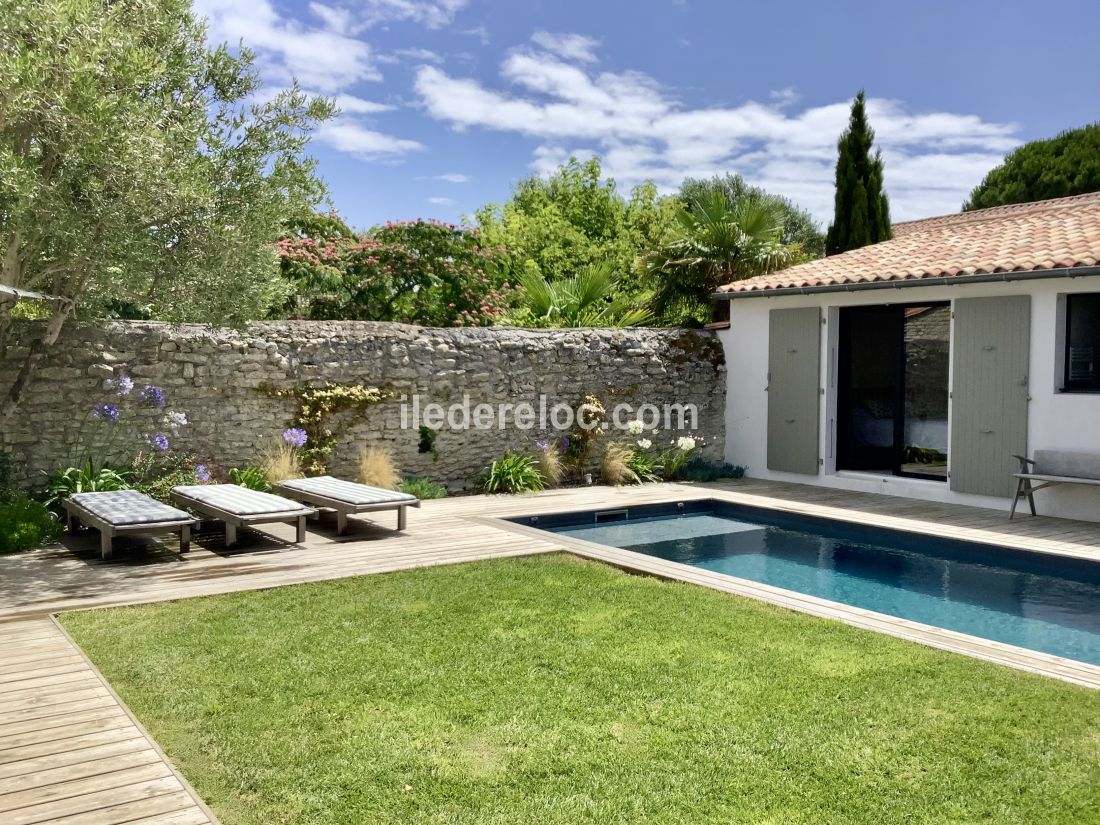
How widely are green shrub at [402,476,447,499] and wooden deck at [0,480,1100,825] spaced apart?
0.75 ft

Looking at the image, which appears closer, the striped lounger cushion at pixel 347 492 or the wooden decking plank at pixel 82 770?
the wooden decking plank at pixel 82 770

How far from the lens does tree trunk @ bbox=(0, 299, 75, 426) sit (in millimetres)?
7953

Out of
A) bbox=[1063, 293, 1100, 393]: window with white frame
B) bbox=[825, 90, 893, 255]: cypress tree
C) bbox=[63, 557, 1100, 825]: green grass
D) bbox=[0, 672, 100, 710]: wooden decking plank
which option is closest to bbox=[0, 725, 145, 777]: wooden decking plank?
bbox=[63, 557, 1100, 825]: green grass

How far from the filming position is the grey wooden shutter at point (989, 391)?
33.2 ft

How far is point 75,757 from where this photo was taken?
142 inches

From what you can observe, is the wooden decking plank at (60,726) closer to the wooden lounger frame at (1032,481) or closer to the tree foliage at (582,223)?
the wooden lounger frame at (1032,481)

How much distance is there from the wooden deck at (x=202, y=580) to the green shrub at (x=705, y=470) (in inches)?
22.4

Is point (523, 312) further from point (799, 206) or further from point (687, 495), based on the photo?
point (799, 206)

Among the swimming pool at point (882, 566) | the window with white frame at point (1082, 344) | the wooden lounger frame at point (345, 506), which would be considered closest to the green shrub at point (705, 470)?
the swimming pool at point (882, 566)

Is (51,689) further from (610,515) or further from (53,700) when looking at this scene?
(610,515)

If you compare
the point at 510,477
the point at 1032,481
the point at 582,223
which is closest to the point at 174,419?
the point at 510,477

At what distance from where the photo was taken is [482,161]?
4162 cm

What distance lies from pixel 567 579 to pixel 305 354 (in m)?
5.25

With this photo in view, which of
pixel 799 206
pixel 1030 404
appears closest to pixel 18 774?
pixel 1030 404
